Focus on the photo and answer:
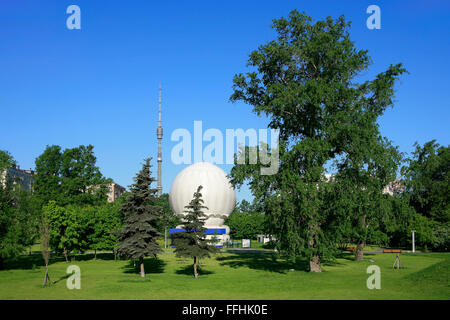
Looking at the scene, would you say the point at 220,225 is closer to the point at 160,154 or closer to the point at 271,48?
the point at 160,154

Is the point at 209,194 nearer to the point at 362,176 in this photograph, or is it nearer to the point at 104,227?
the point at 104,227

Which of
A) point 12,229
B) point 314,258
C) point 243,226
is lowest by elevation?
point 243,226

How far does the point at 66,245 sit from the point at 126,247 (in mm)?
15501

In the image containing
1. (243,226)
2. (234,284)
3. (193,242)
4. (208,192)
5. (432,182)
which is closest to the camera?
(234,284)

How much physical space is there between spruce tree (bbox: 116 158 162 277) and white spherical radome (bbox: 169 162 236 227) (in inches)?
1664

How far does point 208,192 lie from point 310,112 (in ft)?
152

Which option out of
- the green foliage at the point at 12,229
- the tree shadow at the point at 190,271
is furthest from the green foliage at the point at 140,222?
the green foliage at the point at 12,229

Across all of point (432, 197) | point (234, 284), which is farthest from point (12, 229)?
point (432, 197)

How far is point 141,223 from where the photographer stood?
29.0 meters

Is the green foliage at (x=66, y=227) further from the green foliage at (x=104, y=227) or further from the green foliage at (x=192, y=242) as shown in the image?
the green foliage at (x=192, y=242)

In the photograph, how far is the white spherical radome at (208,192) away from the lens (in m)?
74.2

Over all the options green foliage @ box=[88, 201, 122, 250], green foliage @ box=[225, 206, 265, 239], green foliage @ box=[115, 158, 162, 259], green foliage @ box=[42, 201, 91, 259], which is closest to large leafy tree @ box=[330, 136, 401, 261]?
green foliage @ box=[115, 158, 162, 259]

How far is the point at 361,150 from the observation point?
28.2 metres
